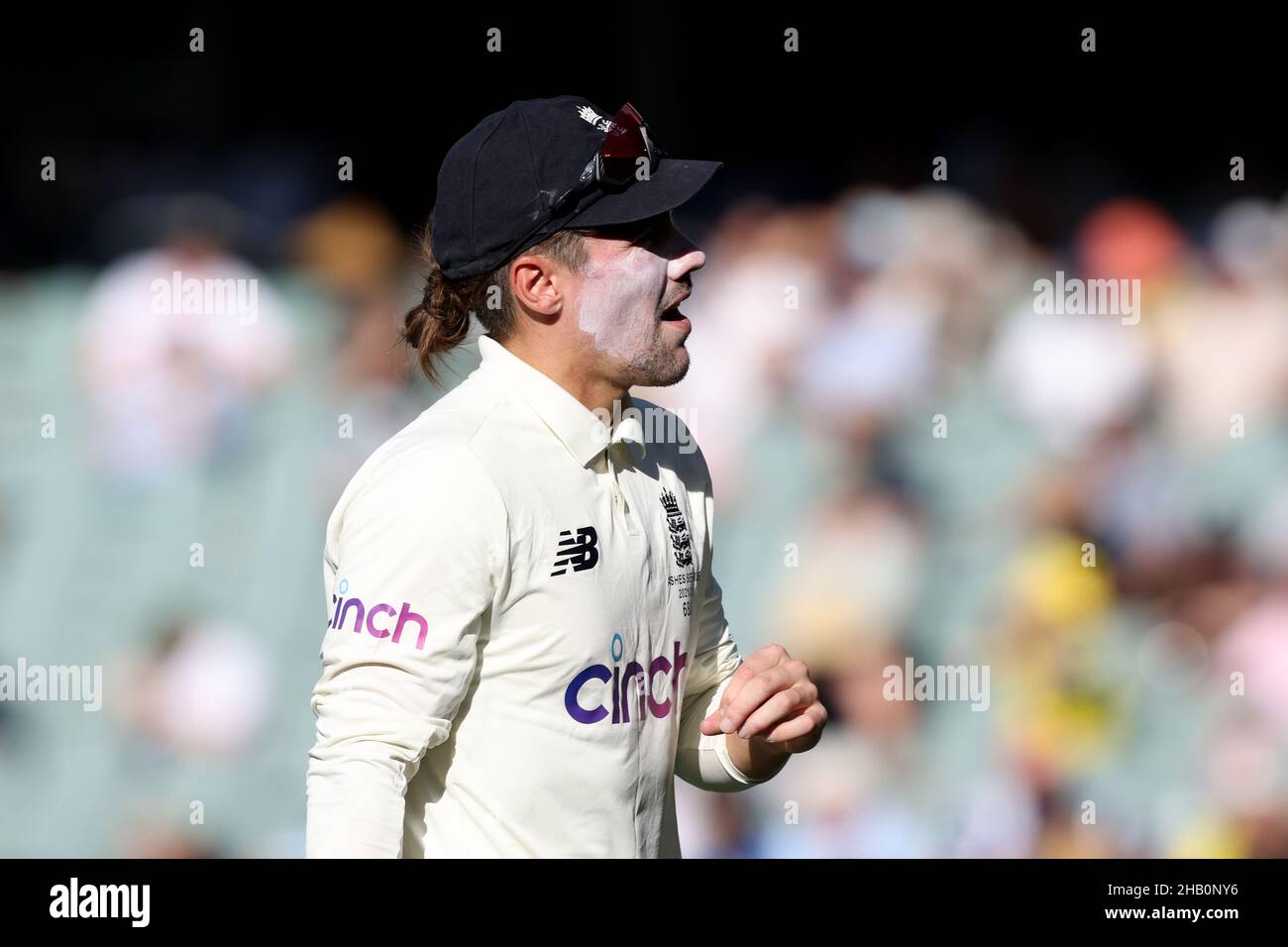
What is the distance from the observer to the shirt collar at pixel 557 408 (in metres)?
1.67

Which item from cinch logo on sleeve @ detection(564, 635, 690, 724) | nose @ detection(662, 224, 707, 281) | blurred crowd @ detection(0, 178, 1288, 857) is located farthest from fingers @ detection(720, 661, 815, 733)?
blurred crowd @ detection(0, 178, 1288, 857)

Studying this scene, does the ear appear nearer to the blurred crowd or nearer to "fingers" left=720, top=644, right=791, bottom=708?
"fingers" left=720, top=644, right=791, bottom=708

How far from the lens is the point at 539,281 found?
68.1 inches

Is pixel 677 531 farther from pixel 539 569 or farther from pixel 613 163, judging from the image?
pixel 613 163

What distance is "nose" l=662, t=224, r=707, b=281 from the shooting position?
5.73 ft

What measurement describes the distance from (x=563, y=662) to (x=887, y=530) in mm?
2353

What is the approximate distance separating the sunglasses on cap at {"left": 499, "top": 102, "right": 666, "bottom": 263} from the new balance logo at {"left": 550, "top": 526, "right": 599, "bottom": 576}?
1.24 feet

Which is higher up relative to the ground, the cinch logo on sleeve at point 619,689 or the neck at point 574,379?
the neck at point 574,379

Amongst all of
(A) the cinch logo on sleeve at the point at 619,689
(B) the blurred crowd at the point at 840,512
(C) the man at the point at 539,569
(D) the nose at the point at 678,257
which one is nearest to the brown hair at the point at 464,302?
(C) the man at the point at 539,569

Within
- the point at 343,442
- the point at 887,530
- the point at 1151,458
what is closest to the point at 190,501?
the point at 343,442

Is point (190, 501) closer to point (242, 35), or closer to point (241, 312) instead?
point (241, 312)

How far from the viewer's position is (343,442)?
3.65 m

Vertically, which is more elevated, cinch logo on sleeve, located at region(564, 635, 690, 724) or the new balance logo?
the new balance logo

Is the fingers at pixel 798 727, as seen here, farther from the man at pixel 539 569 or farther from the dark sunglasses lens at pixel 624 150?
the dark sunglasses lens at pixel 624 150
